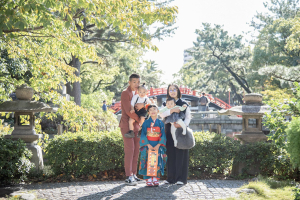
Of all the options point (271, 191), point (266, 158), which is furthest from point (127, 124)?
point (266, 158)

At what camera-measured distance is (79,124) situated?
24.7 feet

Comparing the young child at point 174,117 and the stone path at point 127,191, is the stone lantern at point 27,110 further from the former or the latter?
the young child at point 174,117

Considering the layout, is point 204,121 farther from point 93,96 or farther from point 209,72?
point 93,96

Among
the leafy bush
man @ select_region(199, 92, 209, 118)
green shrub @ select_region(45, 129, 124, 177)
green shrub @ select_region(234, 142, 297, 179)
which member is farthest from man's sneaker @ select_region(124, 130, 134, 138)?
man @ select_region(199, 92, 209, 118)

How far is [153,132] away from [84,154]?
1.96 m

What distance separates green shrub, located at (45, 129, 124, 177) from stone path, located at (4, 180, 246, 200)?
2.05ft

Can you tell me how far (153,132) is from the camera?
5.43m

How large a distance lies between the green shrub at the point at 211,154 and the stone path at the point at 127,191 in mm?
773

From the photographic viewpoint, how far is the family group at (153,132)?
5.45 meters

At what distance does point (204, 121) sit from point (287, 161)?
20214 mm

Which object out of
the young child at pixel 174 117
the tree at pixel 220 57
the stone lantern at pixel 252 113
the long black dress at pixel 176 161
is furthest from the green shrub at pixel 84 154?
the tree at pixel 220 57

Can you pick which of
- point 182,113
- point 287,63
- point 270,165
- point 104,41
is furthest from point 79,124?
point 287,63

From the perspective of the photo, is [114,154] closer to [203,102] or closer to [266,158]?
[266,158]

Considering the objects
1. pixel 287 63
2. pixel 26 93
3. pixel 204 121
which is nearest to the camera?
pixel 26 93
